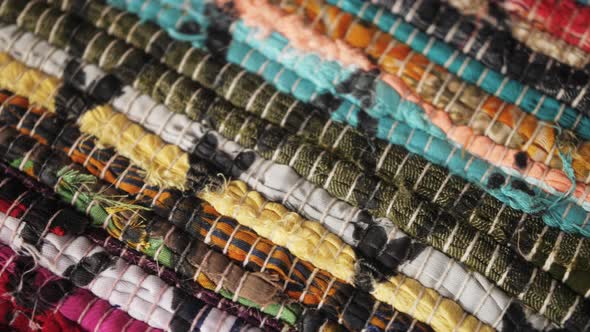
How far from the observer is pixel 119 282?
0.78 meters

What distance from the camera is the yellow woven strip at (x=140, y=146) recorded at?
83 centimetres

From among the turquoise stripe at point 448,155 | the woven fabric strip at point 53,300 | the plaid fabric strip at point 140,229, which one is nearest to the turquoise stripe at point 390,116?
the turquoise stripe at point 448,155

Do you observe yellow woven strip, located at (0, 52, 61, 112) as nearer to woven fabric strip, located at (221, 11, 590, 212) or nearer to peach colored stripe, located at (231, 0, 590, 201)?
peach colored stripe, located at (231, 0, 590, 201)

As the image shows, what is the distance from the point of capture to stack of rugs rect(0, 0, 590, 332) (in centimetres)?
75

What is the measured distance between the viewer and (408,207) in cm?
78

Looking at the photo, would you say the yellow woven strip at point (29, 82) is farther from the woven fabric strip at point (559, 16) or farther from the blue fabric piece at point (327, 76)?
the woven fabric strip at point (559, 16)

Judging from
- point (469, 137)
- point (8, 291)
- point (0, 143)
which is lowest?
point (8, 291)

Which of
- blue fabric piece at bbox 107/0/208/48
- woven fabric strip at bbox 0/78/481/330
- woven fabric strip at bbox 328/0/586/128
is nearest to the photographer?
woven fabric strip at bbox 0/78/481/330

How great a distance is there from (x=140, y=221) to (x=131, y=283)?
0.09 metres

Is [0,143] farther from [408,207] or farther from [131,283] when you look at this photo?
[408,207]

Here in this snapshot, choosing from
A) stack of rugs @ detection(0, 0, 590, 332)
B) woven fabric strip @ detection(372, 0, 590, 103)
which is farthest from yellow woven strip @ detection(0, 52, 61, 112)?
woven fabric strip @ detection(372, 0, 590, 103)

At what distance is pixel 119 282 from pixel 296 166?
317mm

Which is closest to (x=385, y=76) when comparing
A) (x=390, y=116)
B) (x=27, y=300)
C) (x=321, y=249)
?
(x=390, y=116)

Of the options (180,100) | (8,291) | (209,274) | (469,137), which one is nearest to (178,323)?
(209,274)
